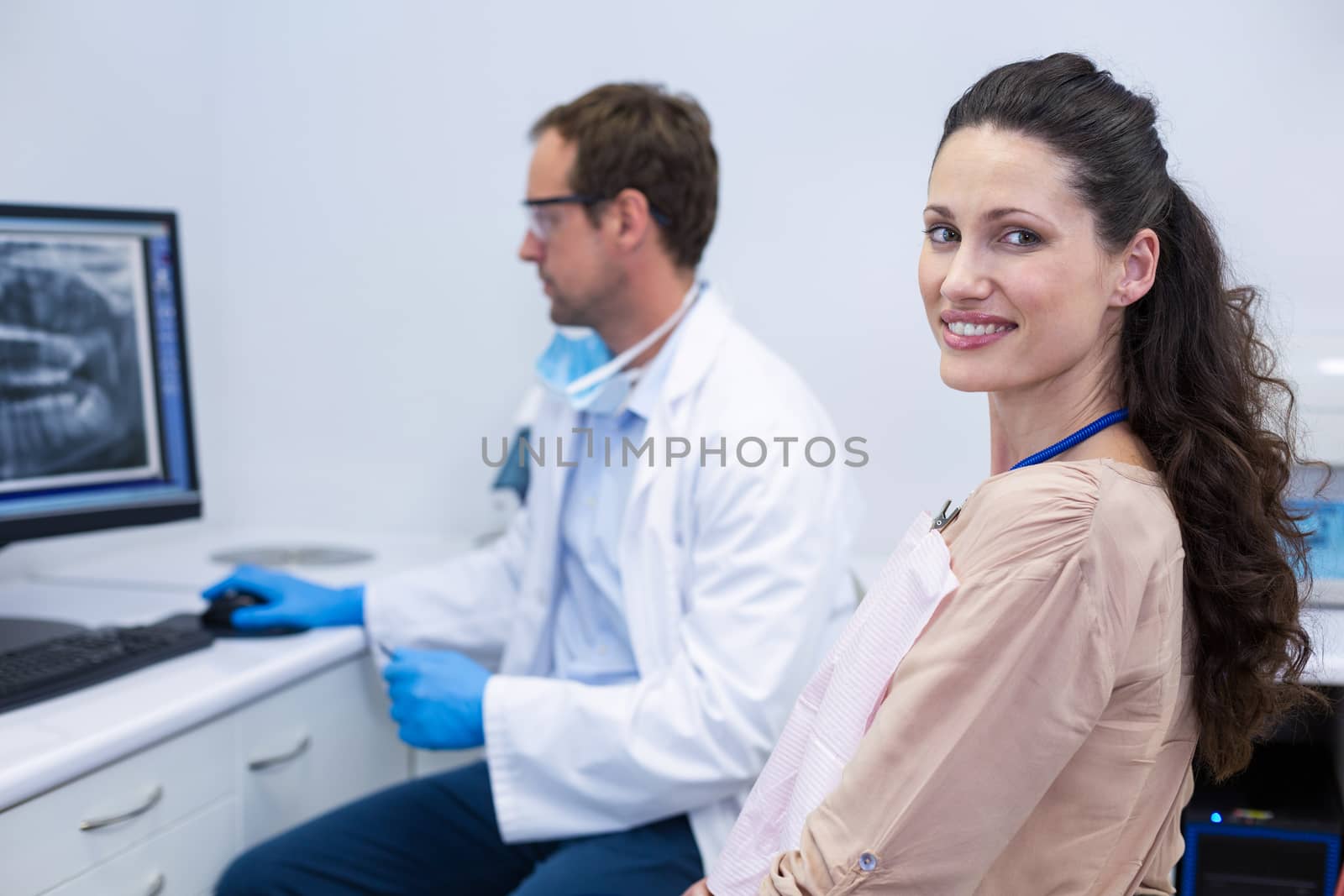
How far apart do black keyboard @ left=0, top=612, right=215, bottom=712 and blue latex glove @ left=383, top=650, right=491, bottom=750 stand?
0.27m

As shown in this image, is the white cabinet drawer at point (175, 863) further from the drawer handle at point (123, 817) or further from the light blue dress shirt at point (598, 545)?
the light blue dress shirt at point (598, 545)

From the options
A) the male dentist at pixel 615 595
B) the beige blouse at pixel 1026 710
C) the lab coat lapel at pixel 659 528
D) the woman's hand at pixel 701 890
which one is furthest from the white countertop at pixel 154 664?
the beige blouse at pixel 1026 710

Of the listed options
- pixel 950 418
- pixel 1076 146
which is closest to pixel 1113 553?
pixel 1076 146

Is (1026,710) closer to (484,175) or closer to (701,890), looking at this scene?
(701,890)

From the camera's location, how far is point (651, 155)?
161 cm

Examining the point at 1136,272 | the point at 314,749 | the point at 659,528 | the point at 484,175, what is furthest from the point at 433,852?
the point at 484,175

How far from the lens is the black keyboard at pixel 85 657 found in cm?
120

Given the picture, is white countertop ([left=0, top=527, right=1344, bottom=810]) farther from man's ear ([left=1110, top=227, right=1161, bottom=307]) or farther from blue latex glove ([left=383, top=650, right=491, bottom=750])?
man's ear ([left=1110, top=227, right=1161, bottom=307])

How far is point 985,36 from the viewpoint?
6.18ft

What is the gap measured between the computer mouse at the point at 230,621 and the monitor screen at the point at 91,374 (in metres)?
0.15

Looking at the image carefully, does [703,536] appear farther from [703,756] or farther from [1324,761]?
[1324,761]

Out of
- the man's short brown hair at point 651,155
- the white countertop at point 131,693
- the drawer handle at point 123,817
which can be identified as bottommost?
the drawer handle at point 123,817

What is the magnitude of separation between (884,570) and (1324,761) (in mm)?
1041

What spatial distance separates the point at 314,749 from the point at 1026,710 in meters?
1.12
